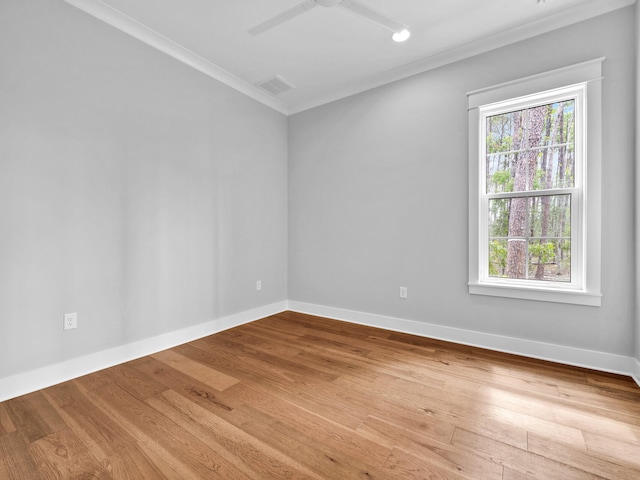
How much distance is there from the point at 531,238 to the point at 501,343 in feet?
3.16

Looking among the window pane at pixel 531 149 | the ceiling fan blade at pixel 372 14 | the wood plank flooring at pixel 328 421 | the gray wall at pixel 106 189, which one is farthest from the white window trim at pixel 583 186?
the gray wall at pixel 106 189

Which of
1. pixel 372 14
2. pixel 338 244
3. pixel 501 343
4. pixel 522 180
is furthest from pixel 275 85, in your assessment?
pixel 501 343

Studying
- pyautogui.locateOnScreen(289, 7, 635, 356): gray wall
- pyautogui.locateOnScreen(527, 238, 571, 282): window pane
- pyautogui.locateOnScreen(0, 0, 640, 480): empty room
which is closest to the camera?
pyautogui.locateOnScreen(0, 0, 640, 480): empty room

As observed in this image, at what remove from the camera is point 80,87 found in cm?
216

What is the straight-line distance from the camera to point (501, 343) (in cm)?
258

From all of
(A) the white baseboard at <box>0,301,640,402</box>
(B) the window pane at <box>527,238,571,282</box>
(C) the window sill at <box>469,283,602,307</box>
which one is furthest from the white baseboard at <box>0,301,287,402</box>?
(B) the window pane at <box>527,238,571,282</box>

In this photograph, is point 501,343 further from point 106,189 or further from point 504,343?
point 106,189

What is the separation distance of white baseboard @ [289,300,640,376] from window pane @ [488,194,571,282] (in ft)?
1.85

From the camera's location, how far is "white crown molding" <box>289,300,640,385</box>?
218 centimetres

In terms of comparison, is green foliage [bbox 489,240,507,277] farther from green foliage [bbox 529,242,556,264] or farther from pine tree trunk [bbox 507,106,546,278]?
green foliage [bbox 529,242,556,264]

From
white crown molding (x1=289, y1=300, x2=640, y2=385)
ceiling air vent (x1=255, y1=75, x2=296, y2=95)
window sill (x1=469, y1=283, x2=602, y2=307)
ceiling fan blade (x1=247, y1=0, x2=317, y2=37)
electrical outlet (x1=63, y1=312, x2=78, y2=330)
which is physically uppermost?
ceiling air vent (x1=255, y1=75, x2=296, y2=95)

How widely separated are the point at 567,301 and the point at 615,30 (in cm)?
207

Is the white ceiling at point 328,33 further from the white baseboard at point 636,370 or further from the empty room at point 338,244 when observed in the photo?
the white baseboard at point 636,370

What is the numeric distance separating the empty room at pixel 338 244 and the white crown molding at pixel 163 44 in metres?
0.02
